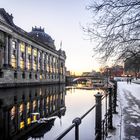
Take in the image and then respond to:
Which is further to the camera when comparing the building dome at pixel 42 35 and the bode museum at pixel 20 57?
the building dome at pixel 42 35

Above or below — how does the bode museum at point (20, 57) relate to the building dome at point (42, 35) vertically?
below

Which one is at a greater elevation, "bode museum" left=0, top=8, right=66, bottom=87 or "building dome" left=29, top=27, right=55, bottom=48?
"building dome" left=29, top=27, right=55, bottom=48

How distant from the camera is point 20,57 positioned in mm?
59188

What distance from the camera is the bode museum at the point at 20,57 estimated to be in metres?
48.2

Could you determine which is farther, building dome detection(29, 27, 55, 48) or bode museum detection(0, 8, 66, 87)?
building dome detection(29, 27, 55, 48)

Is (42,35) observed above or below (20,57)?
above

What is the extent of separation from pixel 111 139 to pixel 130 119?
149 inches

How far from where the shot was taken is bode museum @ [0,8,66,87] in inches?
1896

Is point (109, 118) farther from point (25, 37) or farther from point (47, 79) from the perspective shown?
point (47, 79)

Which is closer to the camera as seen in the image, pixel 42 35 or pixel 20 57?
pixel 20 57

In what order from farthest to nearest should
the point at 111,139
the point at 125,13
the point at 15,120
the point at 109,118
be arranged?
the point at 15,120 < the point at 125,13 < the point at 109,118 < the point at 111,139

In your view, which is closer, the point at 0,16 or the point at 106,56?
the point at 106,56

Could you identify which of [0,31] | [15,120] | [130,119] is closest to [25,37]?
[0,31]

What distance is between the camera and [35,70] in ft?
235
